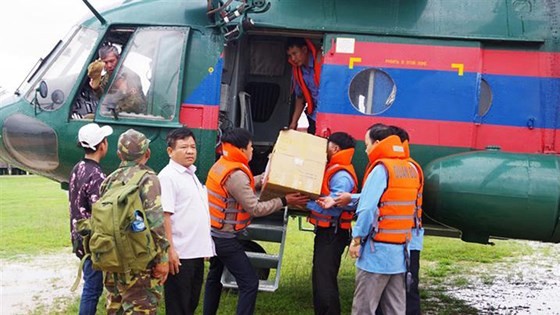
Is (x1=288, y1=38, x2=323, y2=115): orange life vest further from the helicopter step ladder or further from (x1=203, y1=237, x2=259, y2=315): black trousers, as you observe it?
(x1=203, y1=237, x2=259, y2=315): black trousers

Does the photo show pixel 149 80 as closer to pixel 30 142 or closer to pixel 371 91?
pixel 30 142

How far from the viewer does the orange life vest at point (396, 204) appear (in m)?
4.45

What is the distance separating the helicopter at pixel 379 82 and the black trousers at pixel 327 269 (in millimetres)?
701

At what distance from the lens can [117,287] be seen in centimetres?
409

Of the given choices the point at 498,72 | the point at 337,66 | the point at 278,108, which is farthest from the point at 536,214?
the point at 278,108

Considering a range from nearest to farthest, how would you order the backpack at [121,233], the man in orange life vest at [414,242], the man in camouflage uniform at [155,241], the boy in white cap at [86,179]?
the backpack at [121,233]
the man in camouflage uniform at [155,241]
the boy in white cap at [86,179]
the man in orange life vest at [414,242]

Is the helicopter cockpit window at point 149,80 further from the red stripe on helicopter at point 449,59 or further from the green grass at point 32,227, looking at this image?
the green grass at point 32,227

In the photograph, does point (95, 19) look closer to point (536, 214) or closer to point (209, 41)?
point (209, 41)

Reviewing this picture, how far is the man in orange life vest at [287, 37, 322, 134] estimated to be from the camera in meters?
6.18

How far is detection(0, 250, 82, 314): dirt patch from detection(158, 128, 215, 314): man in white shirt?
8.34ft

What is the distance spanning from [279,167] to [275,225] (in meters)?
1.25

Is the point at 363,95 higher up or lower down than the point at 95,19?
lower down

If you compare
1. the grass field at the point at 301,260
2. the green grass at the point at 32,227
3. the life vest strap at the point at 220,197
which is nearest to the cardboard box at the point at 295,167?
the life vest strap at the point at 220,197

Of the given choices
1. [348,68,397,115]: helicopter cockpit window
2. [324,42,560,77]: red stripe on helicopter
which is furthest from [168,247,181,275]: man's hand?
[324,42,560,77]: red stripe on helicopter
